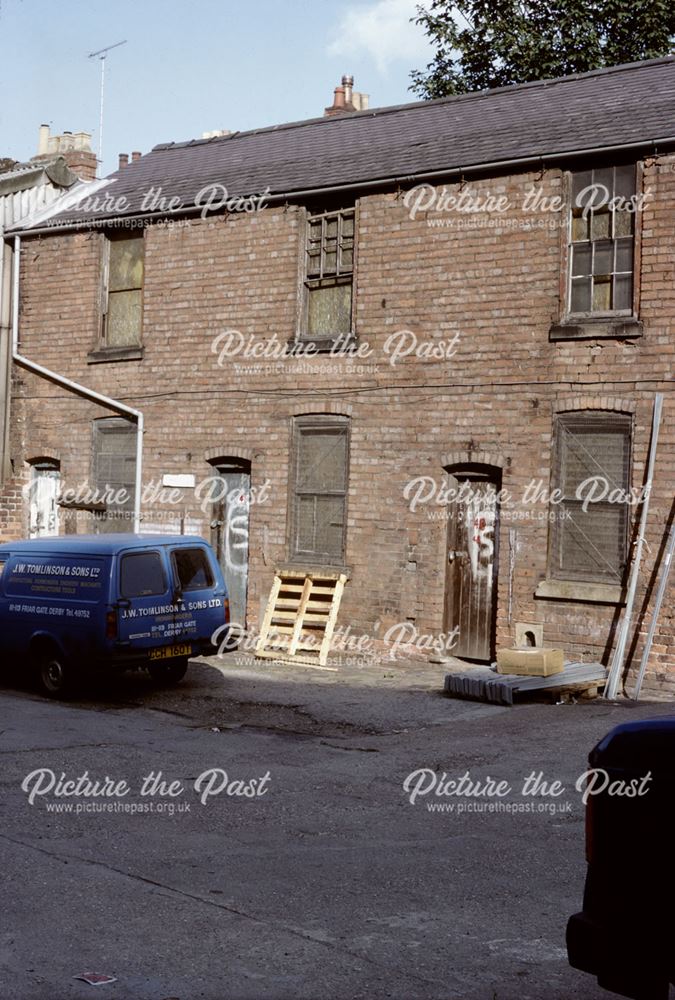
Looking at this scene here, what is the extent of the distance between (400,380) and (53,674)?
620cm

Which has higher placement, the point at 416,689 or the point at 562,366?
the point at 562,366

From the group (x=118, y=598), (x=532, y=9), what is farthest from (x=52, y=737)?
(x=532, y=9)

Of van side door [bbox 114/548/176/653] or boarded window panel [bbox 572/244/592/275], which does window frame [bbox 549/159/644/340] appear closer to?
boarded window panel [bbox 572/244/592/275]

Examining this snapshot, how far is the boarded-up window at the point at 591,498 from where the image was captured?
1473 cm

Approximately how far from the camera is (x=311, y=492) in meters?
17.5

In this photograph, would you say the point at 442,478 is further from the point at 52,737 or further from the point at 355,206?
the point at 52,737

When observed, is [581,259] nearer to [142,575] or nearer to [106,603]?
[142,575]

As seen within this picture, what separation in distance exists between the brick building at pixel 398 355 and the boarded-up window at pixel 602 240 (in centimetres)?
3

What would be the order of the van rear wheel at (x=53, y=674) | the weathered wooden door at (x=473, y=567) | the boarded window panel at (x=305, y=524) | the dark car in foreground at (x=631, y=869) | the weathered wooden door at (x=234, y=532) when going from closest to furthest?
the dark car in foreground at (x=631, y=869), the van rear wheel at (x=53, y=674), the weathered wooden door at (x=473, y=567), the boarded window panel at (x=305, y=524), the weathered wooden door at (x=234, y=532)

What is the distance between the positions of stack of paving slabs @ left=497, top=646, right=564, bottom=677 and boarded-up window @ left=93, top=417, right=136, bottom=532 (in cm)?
792

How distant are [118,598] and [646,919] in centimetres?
968

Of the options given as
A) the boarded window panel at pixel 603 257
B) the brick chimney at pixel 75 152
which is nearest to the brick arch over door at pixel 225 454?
the boarded window panel at pixel 603 257

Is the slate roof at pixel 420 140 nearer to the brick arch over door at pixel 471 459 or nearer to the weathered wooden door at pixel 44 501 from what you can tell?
the brick arch over door at pixel 471 459

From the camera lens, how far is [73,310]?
66.4 feet
